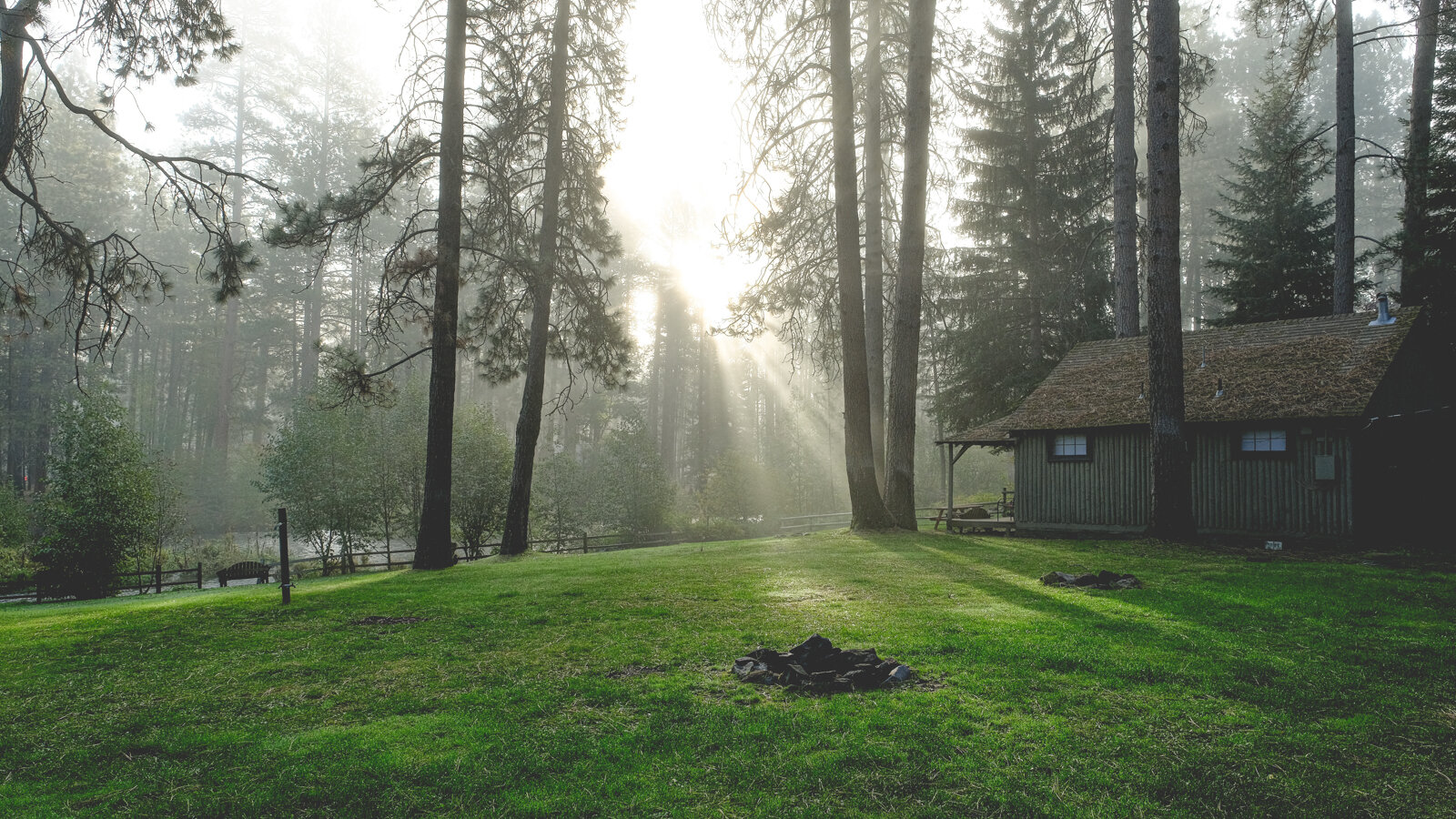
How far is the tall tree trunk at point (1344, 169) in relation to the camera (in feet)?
60.2

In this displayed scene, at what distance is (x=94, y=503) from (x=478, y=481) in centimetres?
1012

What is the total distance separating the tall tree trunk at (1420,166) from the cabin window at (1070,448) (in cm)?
1014

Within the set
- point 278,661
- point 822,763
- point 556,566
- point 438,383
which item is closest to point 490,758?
point 822,763

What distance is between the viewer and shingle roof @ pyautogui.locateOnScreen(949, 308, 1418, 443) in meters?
14.3

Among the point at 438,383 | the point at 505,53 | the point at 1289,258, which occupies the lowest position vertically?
the point at 438,383

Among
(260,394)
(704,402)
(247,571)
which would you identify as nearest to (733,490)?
(704,402)

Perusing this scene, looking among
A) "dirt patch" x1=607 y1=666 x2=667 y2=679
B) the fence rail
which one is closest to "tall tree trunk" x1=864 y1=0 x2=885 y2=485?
the fence rail

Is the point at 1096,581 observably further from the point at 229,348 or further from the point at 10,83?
the point at 229,348

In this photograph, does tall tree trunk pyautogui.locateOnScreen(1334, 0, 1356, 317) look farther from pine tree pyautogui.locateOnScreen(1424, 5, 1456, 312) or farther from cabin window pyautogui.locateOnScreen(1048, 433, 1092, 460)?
cabin window pyautogui.locateOnScreen(1048, 433, 1092, 460)

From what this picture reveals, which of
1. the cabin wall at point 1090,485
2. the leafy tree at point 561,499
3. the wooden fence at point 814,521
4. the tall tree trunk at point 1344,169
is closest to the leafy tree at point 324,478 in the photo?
the leafy tree at point 561,499

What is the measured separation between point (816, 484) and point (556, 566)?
29.1 metres

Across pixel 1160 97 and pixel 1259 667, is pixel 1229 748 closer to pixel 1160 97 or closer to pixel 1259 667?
pixel 1259 667

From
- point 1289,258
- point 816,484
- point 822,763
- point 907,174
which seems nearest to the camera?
point 822,763

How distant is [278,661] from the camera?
5.79 m
